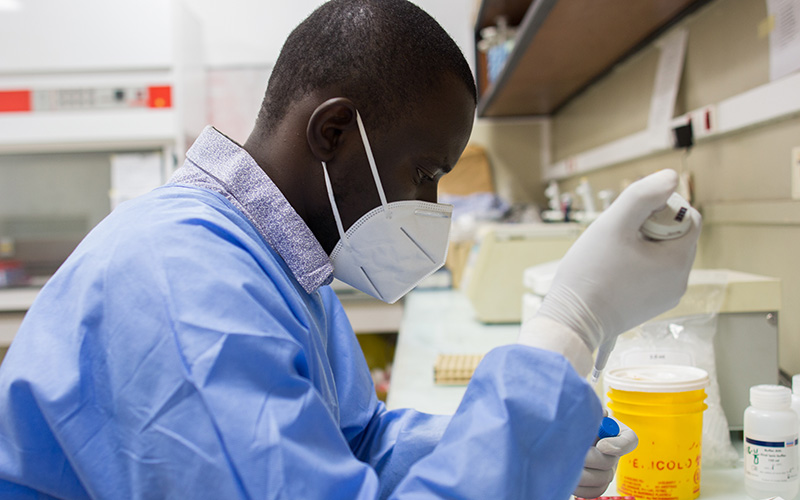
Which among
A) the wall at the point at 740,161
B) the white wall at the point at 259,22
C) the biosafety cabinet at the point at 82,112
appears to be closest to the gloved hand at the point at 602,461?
the wall at the point at 740,161

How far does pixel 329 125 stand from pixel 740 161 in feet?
3.35

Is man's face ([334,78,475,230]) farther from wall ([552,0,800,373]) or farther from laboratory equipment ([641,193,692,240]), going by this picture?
wall ([552,0,800,373])

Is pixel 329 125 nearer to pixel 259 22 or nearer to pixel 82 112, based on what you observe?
pixel 82 112

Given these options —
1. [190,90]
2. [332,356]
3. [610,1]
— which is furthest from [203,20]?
A: [332,356]

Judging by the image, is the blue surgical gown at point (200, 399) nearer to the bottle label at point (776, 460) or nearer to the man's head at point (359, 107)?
the man's head at point (359, 107)

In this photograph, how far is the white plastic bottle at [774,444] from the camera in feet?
2.52

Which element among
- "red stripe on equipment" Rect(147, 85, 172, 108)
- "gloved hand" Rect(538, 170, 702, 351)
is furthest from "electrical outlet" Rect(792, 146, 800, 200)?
"red stripe on equipment" Rect(147, 85, 172, 108)

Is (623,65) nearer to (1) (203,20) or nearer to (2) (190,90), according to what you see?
(2) (190,90)

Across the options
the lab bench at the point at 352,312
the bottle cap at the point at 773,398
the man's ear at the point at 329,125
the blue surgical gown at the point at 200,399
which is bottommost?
the lab bench at the point at 352,312

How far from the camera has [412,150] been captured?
0.75 meters

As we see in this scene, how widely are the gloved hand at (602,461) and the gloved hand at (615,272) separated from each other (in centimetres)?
13

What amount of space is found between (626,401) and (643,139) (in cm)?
118

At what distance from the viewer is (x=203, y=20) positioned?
3.39 metres

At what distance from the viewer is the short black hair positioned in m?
0.72
